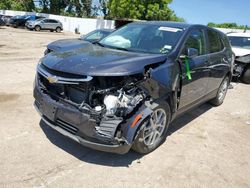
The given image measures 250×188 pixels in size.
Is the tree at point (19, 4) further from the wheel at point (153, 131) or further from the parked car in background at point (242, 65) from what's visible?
the wheel at point (153, 131)

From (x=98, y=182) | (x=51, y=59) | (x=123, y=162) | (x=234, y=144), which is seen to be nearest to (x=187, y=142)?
(x=234, y=144)

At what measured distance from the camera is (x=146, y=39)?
14.1 ft

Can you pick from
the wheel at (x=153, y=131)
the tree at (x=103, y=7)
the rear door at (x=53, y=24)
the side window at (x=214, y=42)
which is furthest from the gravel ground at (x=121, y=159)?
the tree at (x=103, y=7)

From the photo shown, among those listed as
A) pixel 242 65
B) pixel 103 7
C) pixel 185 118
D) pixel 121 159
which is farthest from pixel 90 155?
pixel 103 7

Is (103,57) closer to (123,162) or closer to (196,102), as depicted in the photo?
(123,162)

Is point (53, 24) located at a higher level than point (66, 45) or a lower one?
lower

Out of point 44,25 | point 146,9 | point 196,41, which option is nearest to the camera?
point 196,41

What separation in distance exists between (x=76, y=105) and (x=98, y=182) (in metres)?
0.94

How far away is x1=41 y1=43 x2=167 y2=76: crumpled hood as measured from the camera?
3068 mm

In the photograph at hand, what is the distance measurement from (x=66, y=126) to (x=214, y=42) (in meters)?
3.58

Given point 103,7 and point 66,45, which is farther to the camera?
point 103,7

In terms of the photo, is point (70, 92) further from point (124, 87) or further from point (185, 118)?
point (185, 118)

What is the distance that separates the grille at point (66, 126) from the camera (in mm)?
3227

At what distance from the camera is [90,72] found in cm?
302
